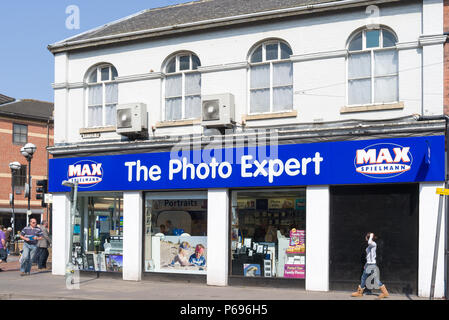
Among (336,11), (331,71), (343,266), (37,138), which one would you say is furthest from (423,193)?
(37,138)

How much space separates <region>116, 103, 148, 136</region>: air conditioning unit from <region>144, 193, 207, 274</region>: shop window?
2.00 m

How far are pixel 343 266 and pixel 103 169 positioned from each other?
7902mm

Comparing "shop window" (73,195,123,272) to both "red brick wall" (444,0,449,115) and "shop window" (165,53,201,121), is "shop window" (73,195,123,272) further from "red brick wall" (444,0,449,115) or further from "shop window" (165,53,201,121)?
"red brick wall" (444,0,449,115)

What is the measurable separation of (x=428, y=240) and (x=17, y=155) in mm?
41721

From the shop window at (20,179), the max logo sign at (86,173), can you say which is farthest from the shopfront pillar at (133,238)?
the shop window at (20,179)

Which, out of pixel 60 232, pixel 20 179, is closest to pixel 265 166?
pixel 60 232

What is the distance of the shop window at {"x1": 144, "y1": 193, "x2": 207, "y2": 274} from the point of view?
17391mm

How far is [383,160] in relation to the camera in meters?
14.7

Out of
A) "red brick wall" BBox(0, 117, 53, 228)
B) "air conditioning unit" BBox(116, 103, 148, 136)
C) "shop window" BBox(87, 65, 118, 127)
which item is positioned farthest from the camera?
"red brick wall" BBox(0, 117, 53, 228)

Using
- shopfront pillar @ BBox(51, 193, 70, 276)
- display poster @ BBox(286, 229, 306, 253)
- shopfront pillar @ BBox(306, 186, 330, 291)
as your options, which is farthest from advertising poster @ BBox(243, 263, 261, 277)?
shopfront pillar @ BBox(51, 193, 70, 276)

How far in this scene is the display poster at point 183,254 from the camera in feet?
57.0

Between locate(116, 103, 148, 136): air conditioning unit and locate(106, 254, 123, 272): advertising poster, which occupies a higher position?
locate(116, 103, 148, 136): air conditioning unit

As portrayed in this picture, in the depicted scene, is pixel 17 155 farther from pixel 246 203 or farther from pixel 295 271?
pixel 295 271

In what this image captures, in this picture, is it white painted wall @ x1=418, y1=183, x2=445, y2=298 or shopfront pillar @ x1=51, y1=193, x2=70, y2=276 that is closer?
white painted wall @ x1=418, y1=183, x2=445, y2=298
